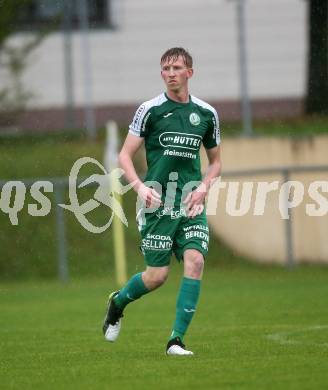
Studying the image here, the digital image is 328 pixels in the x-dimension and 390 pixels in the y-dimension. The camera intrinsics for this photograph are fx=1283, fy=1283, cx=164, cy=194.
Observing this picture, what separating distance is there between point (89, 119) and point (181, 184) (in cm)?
1124

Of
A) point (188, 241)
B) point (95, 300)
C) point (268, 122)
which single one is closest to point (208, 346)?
point (188, 241)

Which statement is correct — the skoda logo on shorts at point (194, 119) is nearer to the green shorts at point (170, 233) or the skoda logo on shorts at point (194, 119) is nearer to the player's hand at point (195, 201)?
the player's hand at point (195, 201)

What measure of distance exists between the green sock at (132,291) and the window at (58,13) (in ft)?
35.6

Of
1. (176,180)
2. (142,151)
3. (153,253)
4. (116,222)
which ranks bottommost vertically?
(116,222)

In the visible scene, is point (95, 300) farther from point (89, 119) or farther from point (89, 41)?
point (89, 41)

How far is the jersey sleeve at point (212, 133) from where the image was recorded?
898 cm

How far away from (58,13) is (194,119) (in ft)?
36.6

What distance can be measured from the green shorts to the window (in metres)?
11.2

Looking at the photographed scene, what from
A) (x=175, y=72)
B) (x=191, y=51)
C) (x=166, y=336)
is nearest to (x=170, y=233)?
(x=175, y=72)

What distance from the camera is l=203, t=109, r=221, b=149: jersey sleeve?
898cm

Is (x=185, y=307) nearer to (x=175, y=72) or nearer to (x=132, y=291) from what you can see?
(x=132, y=291)

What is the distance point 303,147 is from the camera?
59.2 ft

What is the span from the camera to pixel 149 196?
8.44 m

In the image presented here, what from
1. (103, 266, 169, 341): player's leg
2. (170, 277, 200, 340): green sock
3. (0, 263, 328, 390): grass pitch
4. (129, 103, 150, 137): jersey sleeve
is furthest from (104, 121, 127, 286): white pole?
(170, 277, 200, 340): green sock
